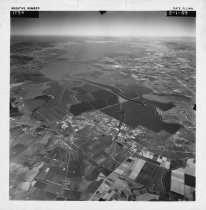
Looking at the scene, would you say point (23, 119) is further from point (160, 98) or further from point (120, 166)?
point (160, 98)

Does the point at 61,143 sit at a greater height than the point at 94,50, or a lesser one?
lesser

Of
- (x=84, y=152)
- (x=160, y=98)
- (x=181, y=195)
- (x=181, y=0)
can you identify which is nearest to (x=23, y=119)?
(x=84, y=152)

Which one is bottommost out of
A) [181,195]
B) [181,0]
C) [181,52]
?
[181,195]

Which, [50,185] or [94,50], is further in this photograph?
[94,50]

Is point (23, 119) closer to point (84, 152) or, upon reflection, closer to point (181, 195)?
point (84, 152)
